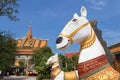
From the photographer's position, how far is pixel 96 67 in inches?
203

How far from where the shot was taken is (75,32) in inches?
209

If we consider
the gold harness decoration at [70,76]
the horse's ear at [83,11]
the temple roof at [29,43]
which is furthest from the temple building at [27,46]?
the horse's ear at [83,11]

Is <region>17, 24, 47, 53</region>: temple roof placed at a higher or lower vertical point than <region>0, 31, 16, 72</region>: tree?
higher

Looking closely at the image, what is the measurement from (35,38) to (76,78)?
65273mm

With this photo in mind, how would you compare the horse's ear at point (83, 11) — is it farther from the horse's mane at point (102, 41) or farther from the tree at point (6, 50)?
the tree at point (6, 50)

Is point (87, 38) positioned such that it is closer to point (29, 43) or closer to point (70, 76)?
point (70, 76)

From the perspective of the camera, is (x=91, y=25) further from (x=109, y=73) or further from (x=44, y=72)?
(x=44, y=72)

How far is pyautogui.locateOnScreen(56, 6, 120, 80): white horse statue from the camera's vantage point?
16.8 feet

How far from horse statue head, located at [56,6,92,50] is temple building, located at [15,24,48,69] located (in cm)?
5393

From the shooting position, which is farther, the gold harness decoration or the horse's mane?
the gold harness decoration

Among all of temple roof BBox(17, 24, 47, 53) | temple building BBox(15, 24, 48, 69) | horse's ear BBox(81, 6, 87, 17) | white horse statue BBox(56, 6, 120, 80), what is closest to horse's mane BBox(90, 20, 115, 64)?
white horse statue BBox(56, 6, 120, 80)

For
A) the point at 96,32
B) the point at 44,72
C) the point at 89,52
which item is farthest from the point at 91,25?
the point at 44,72

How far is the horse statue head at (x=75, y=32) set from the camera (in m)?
5.23

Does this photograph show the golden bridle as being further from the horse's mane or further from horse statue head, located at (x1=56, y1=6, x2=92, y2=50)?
the horse's mane
